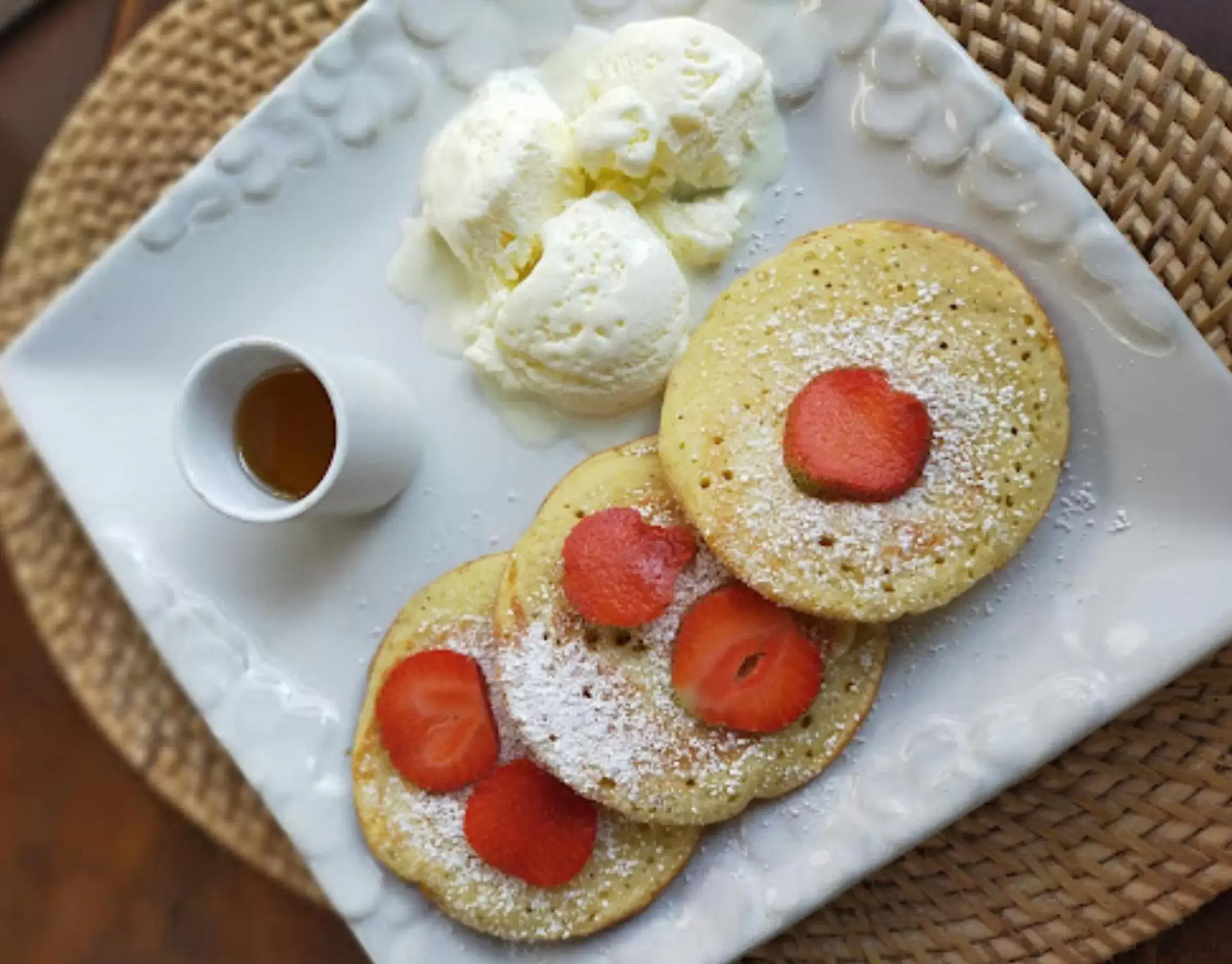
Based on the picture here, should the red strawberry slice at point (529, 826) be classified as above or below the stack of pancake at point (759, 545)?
below

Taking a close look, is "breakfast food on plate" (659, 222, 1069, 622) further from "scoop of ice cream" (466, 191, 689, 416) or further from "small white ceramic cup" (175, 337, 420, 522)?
"small white ceramic cup" (175, 337, 420, 522)

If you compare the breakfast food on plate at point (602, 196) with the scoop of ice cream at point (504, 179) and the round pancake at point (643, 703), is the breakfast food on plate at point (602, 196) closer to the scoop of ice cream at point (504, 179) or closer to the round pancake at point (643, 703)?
the scoop of ice cream at point (504, 179)

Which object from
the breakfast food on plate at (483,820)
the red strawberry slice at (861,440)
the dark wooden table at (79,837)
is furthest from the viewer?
the dark wooden table at (79,837)

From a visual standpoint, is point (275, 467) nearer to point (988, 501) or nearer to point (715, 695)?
point (715, 695)

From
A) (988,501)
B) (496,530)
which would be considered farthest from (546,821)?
(988,501)

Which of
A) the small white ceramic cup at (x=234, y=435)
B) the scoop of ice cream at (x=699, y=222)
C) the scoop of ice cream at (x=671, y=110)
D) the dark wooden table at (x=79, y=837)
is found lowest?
the dark wooden table at (x=79, y=837)

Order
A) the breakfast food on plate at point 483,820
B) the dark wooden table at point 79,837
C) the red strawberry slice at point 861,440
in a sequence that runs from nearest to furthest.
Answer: the red strawberry slice at point 861,440
the breakfast food on plate at point 483,820
the dark wooden table at point 79,837

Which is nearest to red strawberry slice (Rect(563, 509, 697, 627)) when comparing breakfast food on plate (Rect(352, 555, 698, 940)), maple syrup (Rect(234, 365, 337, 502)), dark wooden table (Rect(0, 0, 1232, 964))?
breakfast food on plate (Rect(352, 555, 698, 940))

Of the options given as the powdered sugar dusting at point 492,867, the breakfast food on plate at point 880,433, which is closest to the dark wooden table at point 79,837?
the powdered sugar dusting at point 492,867
